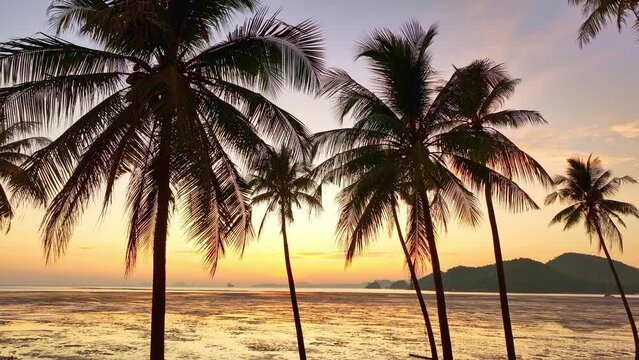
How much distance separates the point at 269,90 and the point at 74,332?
3423 centimetres

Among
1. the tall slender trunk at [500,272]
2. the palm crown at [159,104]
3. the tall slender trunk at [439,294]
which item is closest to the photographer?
the palm crown at [159,104]

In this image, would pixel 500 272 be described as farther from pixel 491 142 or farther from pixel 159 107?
pixel 159 107

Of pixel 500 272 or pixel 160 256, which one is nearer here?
pixel 160 256

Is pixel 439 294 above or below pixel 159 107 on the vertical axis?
below

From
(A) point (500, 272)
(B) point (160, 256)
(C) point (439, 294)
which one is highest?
(B) point (160, 256)

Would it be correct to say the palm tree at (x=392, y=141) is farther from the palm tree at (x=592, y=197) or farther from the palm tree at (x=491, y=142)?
the palm tree at (x=592, y=197)

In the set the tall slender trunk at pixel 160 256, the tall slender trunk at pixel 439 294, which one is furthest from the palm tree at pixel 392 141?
the tall slender trunk at pixel 160 256

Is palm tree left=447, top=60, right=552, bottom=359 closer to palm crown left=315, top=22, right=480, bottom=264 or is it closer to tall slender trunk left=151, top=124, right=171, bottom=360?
palm crown left=315, top=22, right=480, bottom=264

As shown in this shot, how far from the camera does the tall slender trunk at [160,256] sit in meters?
9.16

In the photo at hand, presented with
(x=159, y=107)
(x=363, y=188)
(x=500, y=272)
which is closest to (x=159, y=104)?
(x=159, y=107)

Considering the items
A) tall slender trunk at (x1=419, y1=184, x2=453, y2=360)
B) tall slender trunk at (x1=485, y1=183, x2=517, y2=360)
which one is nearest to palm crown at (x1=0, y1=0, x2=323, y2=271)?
tall slender trunk at (x1=419, y1=184, x2=453, y2=360)

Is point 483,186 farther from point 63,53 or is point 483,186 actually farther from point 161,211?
point 63,53

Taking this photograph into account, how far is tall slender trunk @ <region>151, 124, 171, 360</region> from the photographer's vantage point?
360 inches

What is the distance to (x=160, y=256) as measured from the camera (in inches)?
376
